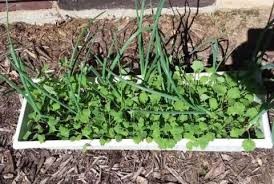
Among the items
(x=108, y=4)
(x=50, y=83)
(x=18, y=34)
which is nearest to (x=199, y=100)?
(x=50, y=83)

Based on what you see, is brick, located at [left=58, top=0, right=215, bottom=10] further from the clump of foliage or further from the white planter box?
the white planter box

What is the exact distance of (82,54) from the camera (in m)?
3.32

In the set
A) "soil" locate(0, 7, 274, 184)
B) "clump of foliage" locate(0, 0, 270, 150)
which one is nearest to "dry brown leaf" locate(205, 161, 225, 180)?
"soil" locate(0, 7, 274, 184)

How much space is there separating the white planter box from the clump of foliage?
0.04m

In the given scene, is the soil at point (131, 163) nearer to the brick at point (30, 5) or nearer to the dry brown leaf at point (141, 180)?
the dry brown leaf at point (141, 180)

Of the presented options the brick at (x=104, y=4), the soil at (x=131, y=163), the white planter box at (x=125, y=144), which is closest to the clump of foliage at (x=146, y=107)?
A: the white planter box at (x=125, y=144)

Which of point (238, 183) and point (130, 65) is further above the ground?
point (130, 65)

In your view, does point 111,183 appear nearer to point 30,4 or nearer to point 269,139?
point 269,139

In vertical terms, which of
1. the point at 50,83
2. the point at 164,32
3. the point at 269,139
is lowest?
the point at 269,139

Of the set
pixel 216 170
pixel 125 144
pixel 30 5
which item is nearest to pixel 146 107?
pixel 125 144

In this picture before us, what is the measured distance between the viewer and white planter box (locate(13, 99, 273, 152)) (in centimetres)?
270

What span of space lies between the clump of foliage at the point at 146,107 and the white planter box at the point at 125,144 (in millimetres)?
37

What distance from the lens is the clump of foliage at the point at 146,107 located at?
8.72 ft

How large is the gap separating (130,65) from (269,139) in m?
1.00
